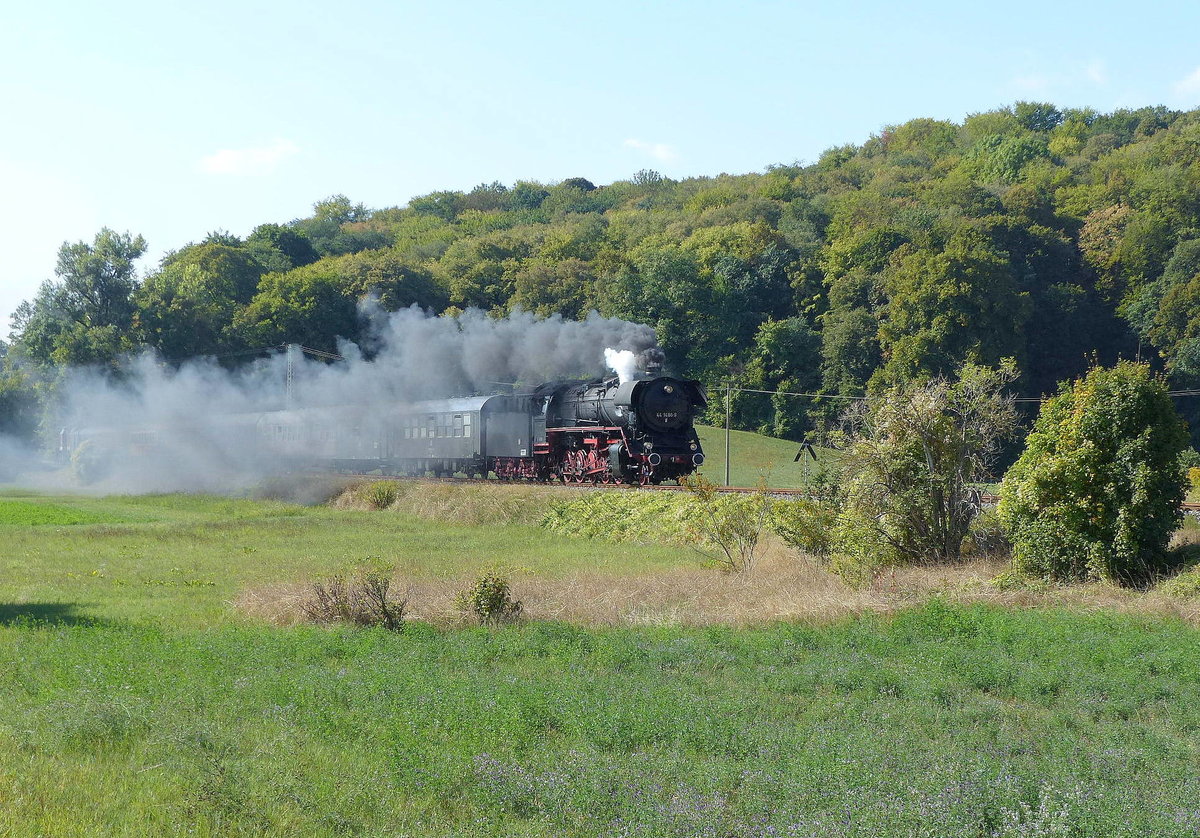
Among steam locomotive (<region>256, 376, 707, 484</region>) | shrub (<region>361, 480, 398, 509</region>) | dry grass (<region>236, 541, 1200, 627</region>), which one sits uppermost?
steam locomotive (<region>256, 376, 707, 484</region>)

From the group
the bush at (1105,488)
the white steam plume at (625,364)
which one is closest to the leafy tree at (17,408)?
the white steam plume at (625,364)

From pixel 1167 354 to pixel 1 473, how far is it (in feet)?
250

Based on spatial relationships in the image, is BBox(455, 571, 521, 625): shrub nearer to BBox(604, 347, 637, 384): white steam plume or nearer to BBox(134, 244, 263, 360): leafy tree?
BBox(604, 347, 637, 384): white steam plume

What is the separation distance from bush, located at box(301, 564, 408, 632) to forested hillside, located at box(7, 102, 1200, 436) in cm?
4553

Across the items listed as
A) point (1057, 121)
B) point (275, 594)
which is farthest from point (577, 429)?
point (1057, 121)

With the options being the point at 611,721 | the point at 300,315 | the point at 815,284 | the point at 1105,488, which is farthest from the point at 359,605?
the point at 815,284

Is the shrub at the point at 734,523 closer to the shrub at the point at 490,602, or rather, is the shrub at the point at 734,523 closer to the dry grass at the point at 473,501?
the shrub at the point at 490,602

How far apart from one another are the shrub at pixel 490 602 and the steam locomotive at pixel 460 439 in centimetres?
1766

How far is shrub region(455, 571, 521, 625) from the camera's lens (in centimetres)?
1764

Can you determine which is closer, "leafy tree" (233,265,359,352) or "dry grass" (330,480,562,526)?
"dry grass" (330,480,562,526)

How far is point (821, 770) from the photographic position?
926 cm

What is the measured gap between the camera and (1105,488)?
1953 cm

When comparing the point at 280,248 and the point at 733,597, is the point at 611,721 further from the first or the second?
the point at 280,248

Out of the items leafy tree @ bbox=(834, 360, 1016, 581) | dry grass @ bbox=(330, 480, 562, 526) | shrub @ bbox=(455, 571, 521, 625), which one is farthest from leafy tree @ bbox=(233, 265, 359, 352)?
shrub @ bbox=(455, 571, 521, 625)
